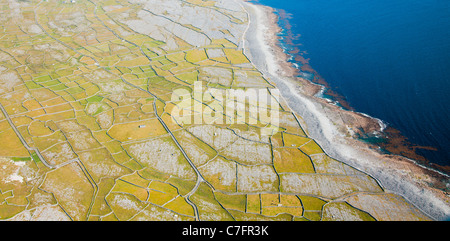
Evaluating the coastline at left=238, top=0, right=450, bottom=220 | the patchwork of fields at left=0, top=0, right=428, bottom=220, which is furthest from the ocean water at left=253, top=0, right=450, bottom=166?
the patchwork of fields at left=0, top=0, right=428, bottom=220

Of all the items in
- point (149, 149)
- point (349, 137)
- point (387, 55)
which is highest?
point (387, 55)

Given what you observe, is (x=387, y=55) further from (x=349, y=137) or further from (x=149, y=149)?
(x=149, y=149)

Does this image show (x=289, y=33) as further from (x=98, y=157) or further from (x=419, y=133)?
(x=98, y=157)

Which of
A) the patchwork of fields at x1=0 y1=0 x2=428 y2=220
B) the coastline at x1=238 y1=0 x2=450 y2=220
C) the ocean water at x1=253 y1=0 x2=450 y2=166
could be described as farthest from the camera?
the ocean water at x1=253 y1=0 x2=450 y2=166

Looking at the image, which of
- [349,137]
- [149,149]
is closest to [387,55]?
[349,137]

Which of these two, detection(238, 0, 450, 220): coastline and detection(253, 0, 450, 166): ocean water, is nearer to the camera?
detection(238, 0, 450, 220): coastline

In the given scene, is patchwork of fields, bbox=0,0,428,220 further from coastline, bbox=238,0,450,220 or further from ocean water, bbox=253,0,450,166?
ocean water, bbox=253,0,450,166

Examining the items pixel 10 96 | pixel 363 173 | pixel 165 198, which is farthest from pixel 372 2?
pixel 10 96

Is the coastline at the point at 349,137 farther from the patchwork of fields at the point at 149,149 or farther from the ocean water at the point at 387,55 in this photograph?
the ocean water at the point at 387,55
